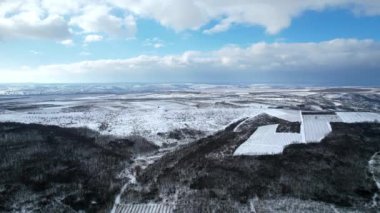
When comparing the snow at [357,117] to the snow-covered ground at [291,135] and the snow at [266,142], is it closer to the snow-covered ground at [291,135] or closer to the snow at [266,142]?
the snow-covered ground at [291,135]

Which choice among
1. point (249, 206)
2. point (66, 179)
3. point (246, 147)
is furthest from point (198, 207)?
point (246, 147)

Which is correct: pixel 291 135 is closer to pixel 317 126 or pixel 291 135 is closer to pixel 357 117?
pixel 317 126

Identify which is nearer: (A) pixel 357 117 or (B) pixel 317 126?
(B) pixel 317 126

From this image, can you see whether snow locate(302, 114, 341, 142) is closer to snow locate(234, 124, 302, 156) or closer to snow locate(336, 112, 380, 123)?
snow locate(336, 112, 380, 123)

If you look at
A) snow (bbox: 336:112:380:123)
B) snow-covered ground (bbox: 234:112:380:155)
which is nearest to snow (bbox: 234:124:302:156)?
snow-covered ground (bbox: 234:112:380:155)

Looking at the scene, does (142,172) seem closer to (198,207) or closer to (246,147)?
(198,207)

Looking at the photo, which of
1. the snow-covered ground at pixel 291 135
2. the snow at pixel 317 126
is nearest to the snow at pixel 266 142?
the snow-covered ground at pixel 291 135

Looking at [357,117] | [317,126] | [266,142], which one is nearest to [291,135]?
[266,142]
